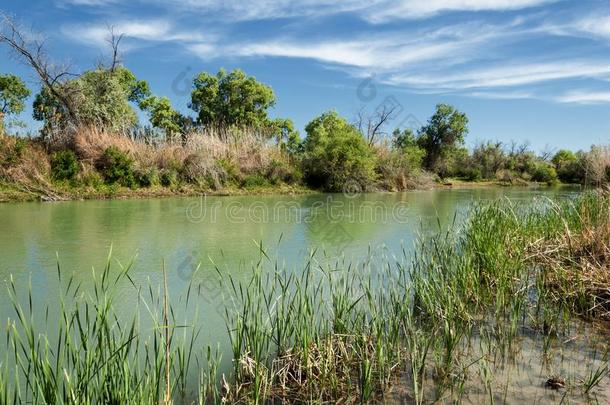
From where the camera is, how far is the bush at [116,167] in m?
17.7

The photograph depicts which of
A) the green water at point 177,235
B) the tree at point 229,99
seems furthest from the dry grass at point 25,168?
the tree at point 229,99

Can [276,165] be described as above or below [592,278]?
above

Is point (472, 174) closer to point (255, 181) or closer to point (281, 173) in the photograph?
point (281, 173)

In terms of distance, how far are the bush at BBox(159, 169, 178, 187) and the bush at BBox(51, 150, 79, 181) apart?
317 cm

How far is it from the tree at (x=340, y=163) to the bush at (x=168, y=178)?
24.6 feet

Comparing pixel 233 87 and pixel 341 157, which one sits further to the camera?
pixel 233 87

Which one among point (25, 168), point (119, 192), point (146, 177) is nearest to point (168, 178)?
point (146, 177)

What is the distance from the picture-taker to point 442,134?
39375mm

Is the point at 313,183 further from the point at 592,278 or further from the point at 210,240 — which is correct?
the point at 592,278

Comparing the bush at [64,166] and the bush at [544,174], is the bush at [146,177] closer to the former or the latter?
the bush at [64,166]

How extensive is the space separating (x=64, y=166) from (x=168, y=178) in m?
3.85

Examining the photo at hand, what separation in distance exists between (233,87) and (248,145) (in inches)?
570

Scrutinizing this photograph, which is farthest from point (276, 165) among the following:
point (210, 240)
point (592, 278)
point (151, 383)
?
point (151, 383)

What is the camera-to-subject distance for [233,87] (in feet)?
117
